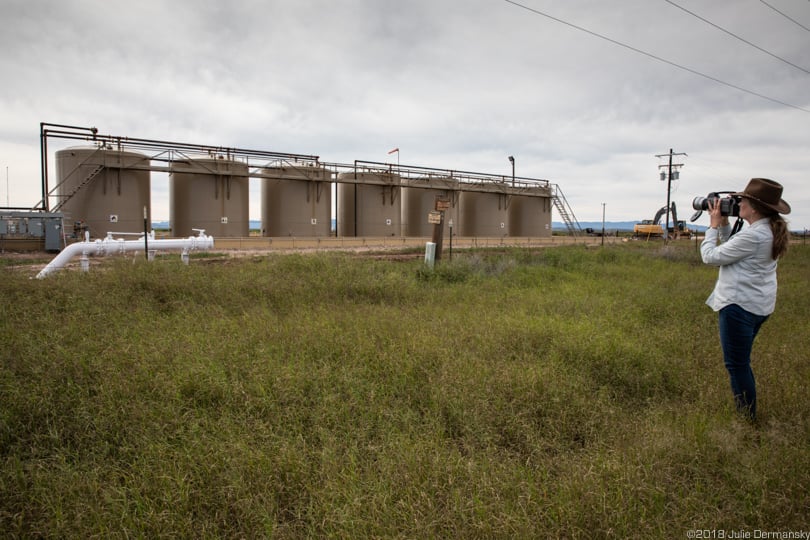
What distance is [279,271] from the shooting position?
10820 mm

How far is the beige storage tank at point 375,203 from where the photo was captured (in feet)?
97.6

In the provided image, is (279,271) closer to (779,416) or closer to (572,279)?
(572,279)

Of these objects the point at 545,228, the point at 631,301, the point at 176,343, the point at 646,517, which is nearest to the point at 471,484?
the point at 646,517

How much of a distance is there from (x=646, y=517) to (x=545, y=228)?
39.3 meters

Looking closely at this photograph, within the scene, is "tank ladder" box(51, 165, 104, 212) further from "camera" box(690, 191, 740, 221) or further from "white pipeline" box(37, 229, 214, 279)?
"camera" box(690, 191, 740, 221)

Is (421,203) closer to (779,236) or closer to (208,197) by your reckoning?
(208,197)

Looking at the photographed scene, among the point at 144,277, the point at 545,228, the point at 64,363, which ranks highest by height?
the point at 545,228

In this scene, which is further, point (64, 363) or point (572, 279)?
point (572, 279)

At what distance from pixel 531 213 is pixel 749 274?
121 ft

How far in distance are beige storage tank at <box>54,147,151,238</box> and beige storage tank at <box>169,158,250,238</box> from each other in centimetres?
239

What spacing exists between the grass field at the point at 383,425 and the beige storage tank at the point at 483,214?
95.2ft

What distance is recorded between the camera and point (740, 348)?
3629 mm

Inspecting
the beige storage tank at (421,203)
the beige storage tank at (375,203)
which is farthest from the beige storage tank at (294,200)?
the beige storage tank at (421,203)

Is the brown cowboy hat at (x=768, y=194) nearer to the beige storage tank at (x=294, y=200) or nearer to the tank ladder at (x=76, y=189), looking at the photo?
the tank ladder at (x=76, y=189)
